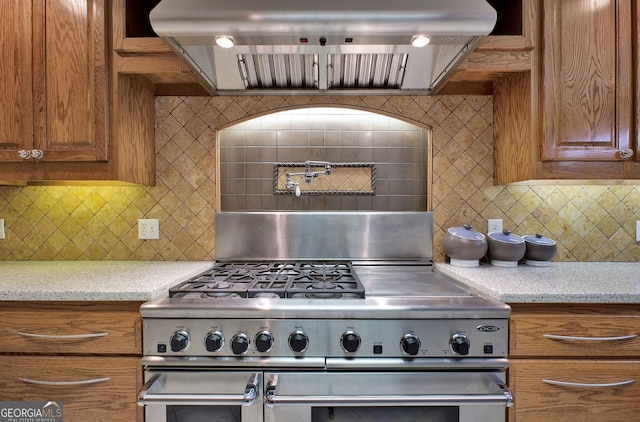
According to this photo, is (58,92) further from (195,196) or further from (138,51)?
(195,196)

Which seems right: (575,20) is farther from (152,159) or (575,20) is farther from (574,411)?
(152,159)

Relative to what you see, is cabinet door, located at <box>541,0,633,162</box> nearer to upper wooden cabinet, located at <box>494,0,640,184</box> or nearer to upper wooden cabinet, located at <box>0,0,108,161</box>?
upper wooden cabinet, located at <box>494,0,640,184</box>

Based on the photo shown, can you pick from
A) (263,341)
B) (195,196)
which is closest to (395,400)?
(263,341)

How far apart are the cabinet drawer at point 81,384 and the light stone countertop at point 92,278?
227 mm

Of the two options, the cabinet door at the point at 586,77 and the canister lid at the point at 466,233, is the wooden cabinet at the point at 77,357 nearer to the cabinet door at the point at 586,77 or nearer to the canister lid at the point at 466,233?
the canister lid at the point at 466,233

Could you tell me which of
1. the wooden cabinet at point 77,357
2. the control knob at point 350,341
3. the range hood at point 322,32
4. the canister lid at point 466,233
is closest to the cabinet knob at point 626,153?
the canister lid at point 466,233

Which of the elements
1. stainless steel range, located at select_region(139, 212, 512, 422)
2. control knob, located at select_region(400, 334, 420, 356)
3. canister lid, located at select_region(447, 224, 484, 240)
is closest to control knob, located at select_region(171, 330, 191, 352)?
stainless steel range, located at select_region(139, 212, 512, 422)

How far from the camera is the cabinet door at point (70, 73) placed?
146cm

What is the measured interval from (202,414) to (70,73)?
4.86ft

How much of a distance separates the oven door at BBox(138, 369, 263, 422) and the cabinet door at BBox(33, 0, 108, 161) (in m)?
1.00

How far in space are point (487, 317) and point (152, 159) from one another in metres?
1.72

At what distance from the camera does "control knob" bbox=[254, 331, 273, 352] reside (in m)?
1.10

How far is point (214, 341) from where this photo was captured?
1.10 m

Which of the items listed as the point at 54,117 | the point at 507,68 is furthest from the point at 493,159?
the point at 54,117
